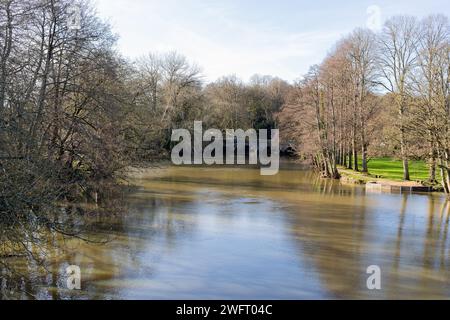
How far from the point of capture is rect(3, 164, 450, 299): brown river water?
8.36 m

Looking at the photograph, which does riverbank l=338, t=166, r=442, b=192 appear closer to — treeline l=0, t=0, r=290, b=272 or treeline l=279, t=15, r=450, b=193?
treeline l=279, t=15, r=450, b=193

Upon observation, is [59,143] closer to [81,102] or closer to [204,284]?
[81,102]

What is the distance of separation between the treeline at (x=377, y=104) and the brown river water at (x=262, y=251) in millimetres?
3673

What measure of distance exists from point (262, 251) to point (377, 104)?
20843 mm

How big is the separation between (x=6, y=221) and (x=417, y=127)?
63.4 ft

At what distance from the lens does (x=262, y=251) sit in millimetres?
10914

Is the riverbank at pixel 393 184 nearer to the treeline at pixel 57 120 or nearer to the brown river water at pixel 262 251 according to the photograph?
the brown river water at pixel 262 251

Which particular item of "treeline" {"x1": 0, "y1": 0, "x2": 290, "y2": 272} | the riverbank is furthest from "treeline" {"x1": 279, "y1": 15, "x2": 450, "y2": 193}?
"treeline" {"x1": 0, "y1": 0, "x2": 290, "y2": 272}

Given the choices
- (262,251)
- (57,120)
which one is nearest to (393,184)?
(262,251)

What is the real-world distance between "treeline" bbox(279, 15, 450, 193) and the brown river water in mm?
3673

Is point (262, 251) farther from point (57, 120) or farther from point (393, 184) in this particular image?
point (393, 184)

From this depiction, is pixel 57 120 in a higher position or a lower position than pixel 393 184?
higher

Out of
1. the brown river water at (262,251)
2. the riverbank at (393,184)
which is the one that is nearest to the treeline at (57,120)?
the brown river water at (262,251)
